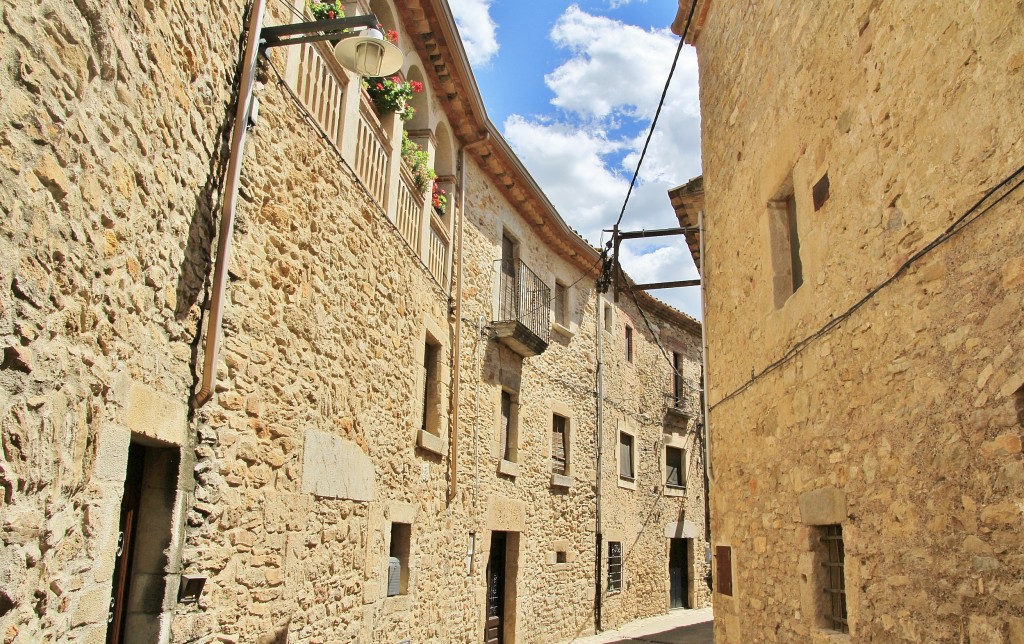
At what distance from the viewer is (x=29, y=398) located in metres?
2.85

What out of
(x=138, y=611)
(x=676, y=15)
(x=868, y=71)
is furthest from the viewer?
(x=676, y=15)

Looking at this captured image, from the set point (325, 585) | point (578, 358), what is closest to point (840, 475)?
point (325, 585)

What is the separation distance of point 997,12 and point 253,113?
399cm

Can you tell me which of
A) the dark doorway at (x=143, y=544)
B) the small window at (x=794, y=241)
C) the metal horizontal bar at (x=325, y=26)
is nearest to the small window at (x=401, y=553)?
the dark doorway at (x=143, y=544)

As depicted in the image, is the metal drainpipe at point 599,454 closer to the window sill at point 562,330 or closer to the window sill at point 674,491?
the window sill at point 562,330

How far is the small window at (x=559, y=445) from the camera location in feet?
44.1

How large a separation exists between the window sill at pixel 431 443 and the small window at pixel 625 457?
25.1 ft

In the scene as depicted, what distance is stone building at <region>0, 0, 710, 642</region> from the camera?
300cm

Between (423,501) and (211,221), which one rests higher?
(211,221)

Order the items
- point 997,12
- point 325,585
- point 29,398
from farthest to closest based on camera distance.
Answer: point 325,585 < point 997,12 < point 29,398

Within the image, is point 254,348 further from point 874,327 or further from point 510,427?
point 510,427

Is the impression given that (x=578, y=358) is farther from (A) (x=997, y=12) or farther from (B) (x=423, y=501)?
(A) (x=997, y=12)

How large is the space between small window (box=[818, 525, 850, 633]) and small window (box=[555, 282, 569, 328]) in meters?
9.69

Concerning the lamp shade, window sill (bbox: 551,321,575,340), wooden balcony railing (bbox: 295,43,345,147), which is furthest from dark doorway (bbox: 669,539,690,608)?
the lamp shade
